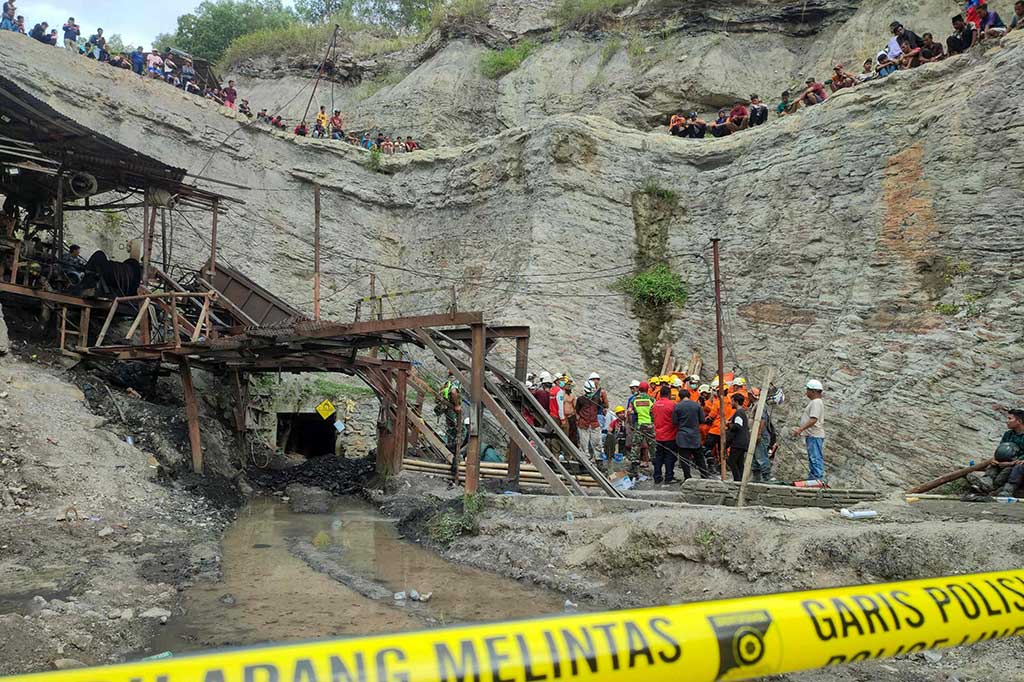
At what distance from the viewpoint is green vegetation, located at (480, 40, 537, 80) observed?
32188mm

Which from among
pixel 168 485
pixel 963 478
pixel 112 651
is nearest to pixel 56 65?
pixel 168 485

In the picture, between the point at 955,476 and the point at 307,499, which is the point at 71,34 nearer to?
the point at 307,499

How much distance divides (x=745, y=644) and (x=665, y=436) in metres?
11.0

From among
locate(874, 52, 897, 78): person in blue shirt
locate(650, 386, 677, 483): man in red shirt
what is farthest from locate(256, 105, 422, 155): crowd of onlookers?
locate(650, 386, 677, 483): man in red shirt

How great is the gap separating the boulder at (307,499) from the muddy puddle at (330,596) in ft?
7.18

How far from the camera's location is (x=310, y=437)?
79.5 ft

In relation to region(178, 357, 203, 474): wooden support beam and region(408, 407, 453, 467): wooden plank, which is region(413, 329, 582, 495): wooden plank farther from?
region(178, 357, 203, 474): wooden support beam

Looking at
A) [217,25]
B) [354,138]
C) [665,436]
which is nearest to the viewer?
[665,436]

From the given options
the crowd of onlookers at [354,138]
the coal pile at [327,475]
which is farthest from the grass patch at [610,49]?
the coal pile at [327,475]

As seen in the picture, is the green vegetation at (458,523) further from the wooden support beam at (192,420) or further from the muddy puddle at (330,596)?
the wooden support beam at (192,420)

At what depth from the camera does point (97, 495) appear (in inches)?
390

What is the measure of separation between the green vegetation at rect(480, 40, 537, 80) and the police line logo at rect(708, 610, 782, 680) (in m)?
32.6

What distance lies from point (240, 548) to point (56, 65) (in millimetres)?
19208

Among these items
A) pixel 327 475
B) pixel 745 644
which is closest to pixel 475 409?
pixel 327 475
